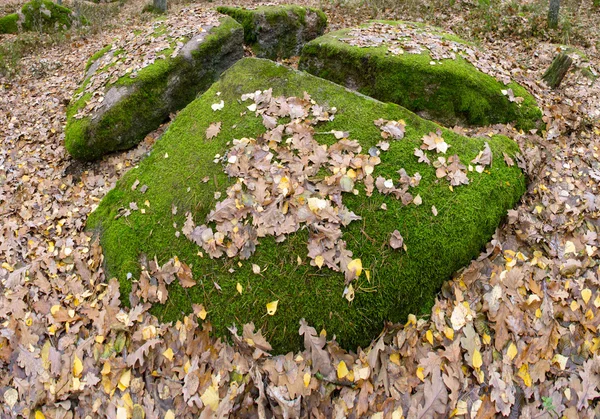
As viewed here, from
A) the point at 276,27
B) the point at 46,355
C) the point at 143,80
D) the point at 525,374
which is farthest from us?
the point at 276,27

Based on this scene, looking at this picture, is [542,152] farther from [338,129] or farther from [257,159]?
[257,159]

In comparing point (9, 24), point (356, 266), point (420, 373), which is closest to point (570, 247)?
point (420, 373)

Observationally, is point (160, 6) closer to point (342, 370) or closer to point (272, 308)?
point (272, 308)

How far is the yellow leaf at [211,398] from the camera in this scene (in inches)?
104

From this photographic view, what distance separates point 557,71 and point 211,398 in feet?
23.3

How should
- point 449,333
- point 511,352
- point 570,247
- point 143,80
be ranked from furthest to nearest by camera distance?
point 143,80
point 570,247
point 449,333
point 511,352

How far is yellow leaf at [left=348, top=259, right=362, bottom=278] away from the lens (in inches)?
118

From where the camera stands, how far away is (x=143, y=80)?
5758 millimetres

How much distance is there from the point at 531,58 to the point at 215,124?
7309 millimetres

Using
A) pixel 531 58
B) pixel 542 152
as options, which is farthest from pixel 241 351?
pixel 531 58

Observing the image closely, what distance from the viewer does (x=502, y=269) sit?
3295 millimetres

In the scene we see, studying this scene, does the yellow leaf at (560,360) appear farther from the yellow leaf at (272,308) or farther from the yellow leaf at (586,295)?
the yellow leaf at (272,308)

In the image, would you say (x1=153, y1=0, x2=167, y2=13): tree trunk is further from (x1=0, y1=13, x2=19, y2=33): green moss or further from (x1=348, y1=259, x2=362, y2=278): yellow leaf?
(x1=348, y1=259, x2=362, y2=278): yellow leaf

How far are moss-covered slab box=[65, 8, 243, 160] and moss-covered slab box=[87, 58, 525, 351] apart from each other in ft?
5.98
